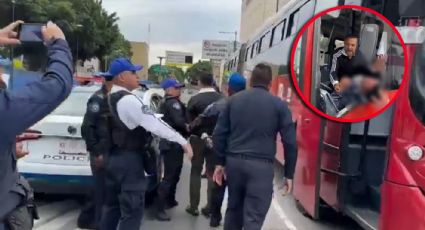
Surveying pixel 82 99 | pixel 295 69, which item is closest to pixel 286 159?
pixel 295 69

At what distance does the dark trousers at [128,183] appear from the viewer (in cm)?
505

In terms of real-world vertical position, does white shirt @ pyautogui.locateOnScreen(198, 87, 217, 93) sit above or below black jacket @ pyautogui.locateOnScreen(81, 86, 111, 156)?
above

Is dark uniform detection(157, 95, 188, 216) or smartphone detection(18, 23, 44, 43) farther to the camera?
dark uniform detection(157, 95, 188, 216)

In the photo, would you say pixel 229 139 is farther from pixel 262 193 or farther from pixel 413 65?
pixel 413 65

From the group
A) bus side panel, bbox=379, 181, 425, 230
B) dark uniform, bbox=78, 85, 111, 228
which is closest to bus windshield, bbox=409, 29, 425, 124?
bus side panel, bbox=379, 181, 425, 230

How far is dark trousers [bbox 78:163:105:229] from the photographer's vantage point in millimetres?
6023

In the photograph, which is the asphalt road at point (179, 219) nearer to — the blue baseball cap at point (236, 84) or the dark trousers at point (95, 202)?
the dark trousers at point (95, 202)

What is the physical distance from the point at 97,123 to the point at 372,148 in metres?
2.87

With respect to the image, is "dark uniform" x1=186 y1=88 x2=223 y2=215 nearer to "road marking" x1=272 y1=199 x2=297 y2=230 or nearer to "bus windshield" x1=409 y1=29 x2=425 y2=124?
"road marking" x1=272 y1=199 x2=297 y2=230

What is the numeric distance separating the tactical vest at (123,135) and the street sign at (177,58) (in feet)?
238

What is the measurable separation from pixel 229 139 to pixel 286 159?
1.84 ft

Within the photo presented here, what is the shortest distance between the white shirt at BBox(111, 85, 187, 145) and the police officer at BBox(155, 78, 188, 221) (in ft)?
7.68

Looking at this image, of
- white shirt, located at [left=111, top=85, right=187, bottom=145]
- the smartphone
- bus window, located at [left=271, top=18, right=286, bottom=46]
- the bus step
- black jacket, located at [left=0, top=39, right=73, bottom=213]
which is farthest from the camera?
bus window, located at [left=271, top=18, right=286, bottom=46]

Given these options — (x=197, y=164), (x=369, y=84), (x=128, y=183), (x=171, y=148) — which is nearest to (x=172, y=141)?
(x=128, y=183)
